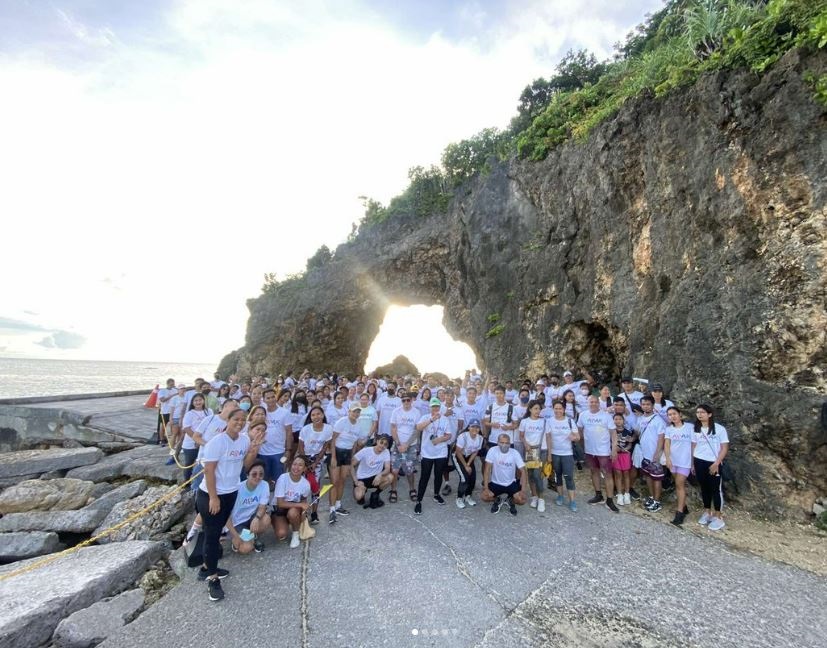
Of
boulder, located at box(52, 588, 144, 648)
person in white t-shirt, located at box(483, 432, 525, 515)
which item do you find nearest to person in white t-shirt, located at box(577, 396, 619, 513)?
person in white t-shirt, located at box(483, 432, 525, 515)

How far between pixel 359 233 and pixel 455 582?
23.4 meters

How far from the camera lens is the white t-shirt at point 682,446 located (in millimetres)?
6645

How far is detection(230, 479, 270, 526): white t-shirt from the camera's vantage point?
17.8 ft

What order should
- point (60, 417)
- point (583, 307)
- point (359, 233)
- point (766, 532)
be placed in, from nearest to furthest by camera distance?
point (766, 532), point (583, 307), point (60, 417), point (359, 233)

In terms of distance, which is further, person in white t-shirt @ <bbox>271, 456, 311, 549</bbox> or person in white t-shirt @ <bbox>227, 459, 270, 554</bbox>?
person in white t-shirt @ <bbox>271, 456, 311, 549</bbox>

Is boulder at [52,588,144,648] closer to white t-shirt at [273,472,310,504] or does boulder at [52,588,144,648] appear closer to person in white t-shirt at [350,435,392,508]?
white t-shirt at [273,472,310,504]

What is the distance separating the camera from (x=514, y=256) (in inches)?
627

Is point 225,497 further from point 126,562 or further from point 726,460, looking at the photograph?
point 726,460

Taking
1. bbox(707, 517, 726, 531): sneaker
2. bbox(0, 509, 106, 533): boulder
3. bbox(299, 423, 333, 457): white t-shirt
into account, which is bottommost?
bbox(0, 509, 106, 533): boulder

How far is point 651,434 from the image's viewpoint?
283 inches

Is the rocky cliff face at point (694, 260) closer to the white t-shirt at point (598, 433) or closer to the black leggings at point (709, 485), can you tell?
the black leggings at point (709, 485)

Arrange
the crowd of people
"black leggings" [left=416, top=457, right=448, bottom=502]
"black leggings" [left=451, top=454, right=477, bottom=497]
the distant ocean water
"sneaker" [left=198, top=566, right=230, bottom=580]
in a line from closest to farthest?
"sneaker" [left=198, top=566, right=230, bottom=580] → the crowd of people → "black leggings" [left=416, top=457, right=448, bottom=502] → "black leggings" [left=451, top=454, right=477, bottom=497] → the distant ocean water

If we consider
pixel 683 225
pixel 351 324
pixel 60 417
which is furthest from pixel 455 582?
pixel 351 324

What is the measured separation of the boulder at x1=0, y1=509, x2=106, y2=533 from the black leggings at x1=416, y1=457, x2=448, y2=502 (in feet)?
20.8
